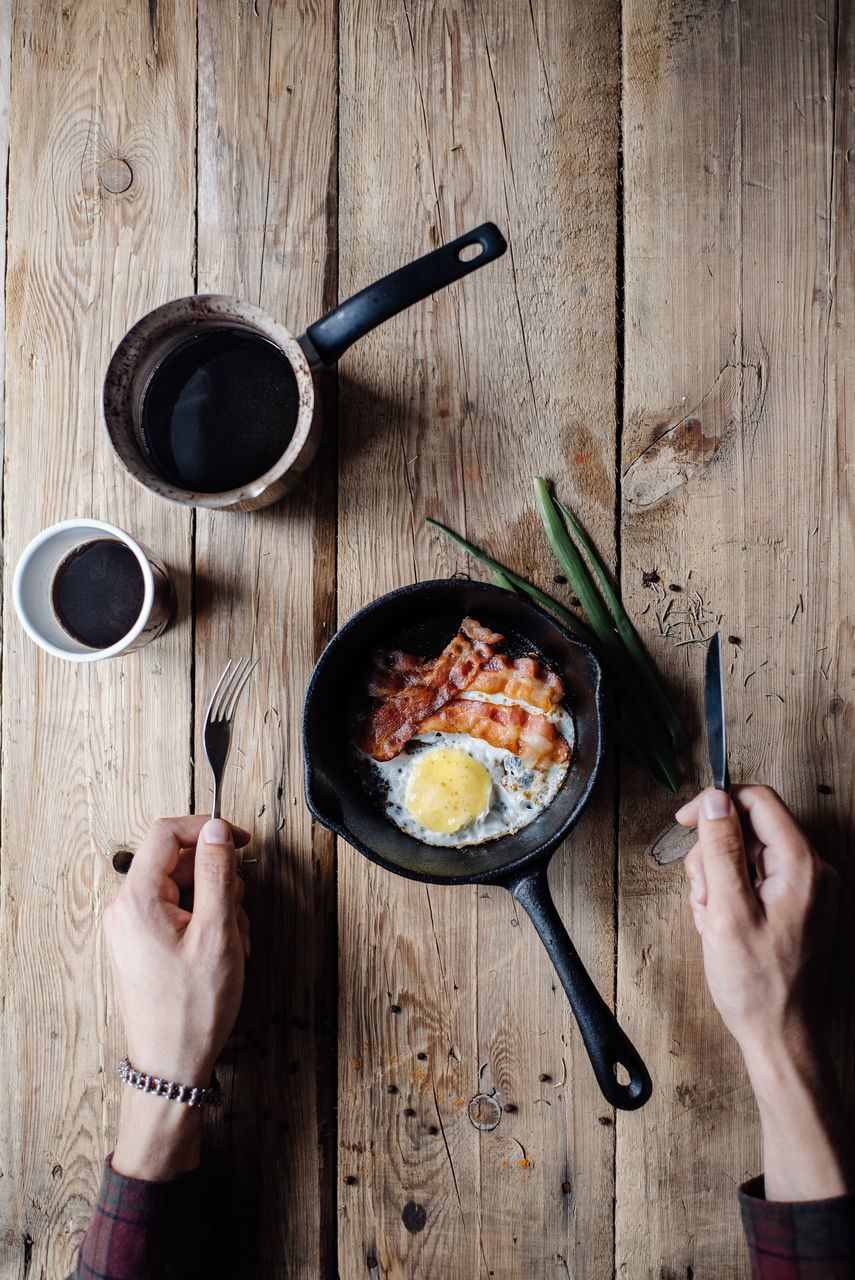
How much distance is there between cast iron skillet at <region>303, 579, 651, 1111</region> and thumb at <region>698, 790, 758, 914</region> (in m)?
0.17

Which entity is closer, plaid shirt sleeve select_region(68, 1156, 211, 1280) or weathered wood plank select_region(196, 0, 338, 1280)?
plaid shirt sleeve select_region(68, 1156, 211, 1280)

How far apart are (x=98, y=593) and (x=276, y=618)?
27cm

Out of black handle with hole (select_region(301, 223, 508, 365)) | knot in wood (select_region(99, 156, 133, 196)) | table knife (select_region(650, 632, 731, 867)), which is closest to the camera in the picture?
black handle with hole (select_region(301, 223, 508, 365))

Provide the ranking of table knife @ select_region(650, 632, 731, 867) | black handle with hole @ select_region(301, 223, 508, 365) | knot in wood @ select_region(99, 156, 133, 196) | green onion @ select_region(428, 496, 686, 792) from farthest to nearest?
1. knot in wood @ select_region(99, 156, 133, 196)
2. green onion @ select_region(428, 496, 686, 792)
3. table knife @ select_region(650, 632, 731, 867)
4. black handle with hole @ select_region(301, 223, 508, 365)

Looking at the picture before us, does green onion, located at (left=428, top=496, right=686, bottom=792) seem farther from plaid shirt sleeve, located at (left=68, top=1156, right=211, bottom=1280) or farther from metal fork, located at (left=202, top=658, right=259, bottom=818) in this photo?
plaid shirt sleeve, located at (left=68, top=1156, right=211, bottom=1280)

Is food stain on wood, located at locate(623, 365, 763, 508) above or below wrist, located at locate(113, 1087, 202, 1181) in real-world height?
above

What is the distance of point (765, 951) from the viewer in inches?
43.5

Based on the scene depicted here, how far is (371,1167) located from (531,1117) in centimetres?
26

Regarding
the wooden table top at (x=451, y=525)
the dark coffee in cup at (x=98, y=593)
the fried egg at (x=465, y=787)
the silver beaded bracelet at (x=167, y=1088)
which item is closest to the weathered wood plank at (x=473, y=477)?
the wooden table top at (x=451, y=525)

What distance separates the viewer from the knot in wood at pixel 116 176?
133 centimetres

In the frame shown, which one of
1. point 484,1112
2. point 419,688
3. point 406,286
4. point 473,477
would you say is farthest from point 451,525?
point 484,1112

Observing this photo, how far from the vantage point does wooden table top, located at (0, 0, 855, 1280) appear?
1255mm

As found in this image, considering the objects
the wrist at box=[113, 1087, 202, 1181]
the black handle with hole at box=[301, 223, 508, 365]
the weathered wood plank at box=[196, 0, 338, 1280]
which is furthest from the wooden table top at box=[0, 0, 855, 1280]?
the black handle with hole at box=[301, 223, 508, 365]

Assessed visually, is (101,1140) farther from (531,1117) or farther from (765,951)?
(765,951)
